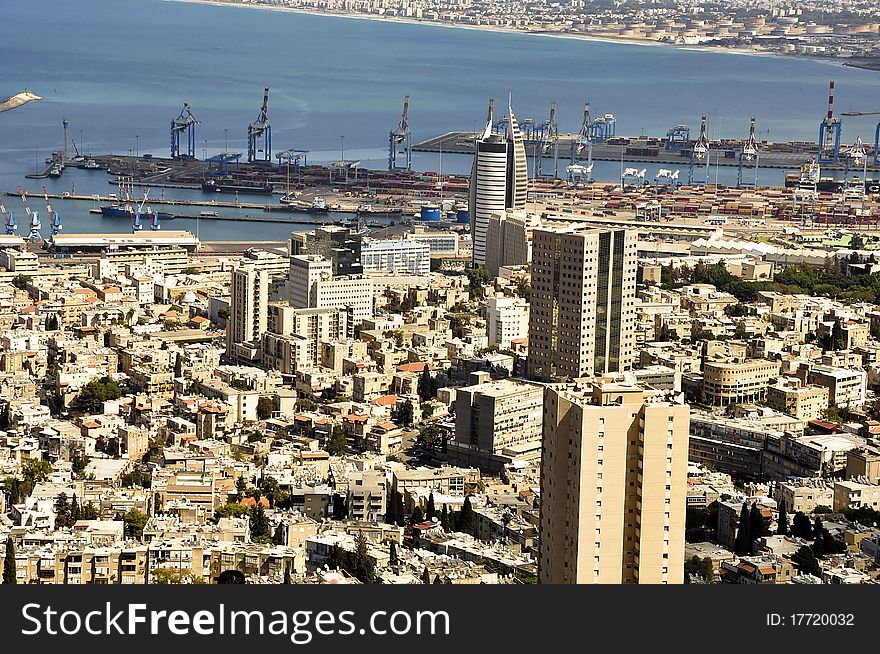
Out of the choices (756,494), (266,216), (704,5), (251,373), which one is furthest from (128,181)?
(704,5)

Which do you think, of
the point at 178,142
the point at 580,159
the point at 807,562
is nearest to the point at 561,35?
the point at 580,159

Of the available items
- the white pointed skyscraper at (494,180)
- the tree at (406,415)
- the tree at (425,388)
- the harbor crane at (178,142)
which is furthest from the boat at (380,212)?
the tree at (406,415)

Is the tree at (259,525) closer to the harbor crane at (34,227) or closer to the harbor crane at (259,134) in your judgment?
the harbor crane at (34,227)

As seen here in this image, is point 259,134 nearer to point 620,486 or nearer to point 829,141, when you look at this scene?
point 829,141

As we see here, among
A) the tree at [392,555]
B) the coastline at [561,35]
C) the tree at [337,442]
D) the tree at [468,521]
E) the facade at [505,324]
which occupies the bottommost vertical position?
the tree at [337,442]

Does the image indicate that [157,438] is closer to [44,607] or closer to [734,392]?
[734,392]

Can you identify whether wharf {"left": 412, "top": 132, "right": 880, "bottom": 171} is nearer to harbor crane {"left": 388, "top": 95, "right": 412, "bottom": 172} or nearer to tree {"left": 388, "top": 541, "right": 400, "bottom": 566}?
harbor crane {"left": 388, "top": 95, "right": 412, "bottom": 172}

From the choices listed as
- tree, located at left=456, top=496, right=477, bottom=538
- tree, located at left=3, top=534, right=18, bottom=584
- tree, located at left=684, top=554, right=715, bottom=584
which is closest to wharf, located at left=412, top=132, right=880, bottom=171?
tree, located at left=456, top=496, right=477, bottom=538
